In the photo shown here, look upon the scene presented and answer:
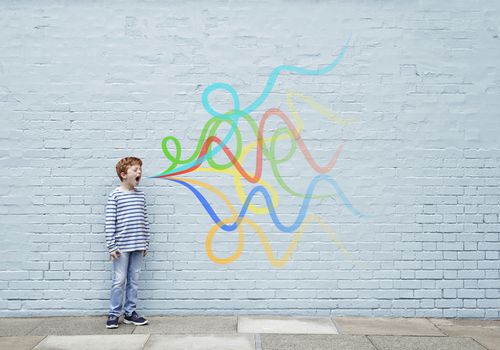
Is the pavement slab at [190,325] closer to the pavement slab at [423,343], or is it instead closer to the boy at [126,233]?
the boy at [126,233]

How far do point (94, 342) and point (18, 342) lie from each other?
0.69m

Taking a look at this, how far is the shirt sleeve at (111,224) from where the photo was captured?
5105mm

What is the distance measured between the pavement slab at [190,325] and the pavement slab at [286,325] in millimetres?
133

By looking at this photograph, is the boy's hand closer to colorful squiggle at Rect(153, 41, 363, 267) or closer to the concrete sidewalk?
the concrete sidewalk

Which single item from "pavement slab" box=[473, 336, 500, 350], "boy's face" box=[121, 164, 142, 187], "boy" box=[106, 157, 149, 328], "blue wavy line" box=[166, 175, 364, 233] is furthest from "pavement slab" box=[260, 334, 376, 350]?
"boy's face" box=[121, 164, 142, 187]

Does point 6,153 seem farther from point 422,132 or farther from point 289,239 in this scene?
point 422,132

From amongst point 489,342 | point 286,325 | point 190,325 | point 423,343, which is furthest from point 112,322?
point 489,342

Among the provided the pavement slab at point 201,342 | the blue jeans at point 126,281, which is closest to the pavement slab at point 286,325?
the pavement slab at point 201,342

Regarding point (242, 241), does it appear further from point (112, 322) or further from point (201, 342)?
point (112, 322)

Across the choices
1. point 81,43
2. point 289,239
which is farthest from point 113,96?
point 289,239

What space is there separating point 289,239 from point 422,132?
1829mm

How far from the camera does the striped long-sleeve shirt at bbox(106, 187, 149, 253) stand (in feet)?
16.8

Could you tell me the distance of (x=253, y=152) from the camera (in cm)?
554

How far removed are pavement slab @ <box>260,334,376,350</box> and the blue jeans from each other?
4.64ft
